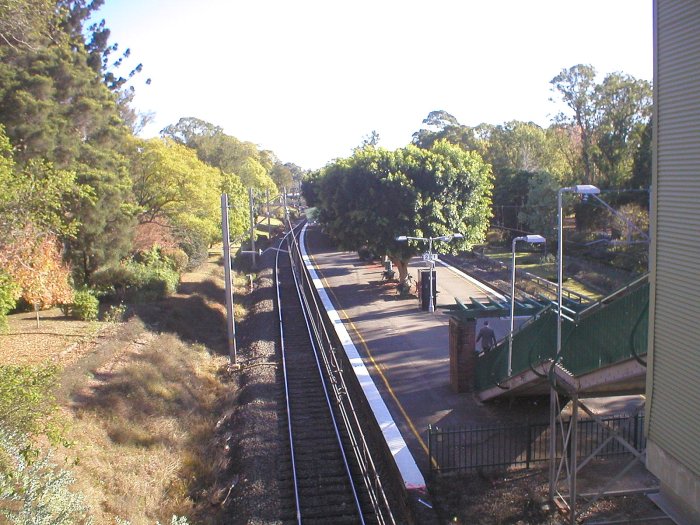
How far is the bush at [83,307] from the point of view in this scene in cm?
2291

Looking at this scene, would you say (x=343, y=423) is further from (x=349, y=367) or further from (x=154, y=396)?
(x=154, y=396)

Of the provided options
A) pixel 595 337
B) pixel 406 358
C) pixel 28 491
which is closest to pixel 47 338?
pixel 406 358

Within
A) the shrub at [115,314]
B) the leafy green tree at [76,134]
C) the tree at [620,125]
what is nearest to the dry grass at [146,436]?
the shrub at [115,314]

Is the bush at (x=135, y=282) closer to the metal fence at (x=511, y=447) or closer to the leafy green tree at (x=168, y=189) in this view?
the leafy green tree at (x=168, y=189)

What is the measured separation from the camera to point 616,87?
40281mm

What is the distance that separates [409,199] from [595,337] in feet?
64.1

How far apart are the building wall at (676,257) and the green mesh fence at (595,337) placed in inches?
24.1

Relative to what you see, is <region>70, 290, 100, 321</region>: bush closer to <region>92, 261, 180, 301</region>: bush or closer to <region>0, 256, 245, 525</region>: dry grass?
<region>0, 256, 245, 525</region>: dry grass

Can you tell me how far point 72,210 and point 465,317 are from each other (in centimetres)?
1687

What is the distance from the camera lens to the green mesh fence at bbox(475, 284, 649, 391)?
9.32 metres

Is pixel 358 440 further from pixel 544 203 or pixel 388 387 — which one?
pixel 544 203

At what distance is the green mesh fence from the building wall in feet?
2.01

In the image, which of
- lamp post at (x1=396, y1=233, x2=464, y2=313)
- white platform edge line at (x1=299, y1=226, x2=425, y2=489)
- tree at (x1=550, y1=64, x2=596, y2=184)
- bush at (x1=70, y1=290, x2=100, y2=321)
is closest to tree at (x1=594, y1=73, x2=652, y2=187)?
tree at (x1=550, y1=64, x2=596, y2=184)

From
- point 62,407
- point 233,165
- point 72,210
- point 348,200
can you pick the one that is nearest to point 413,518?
point 62,407
